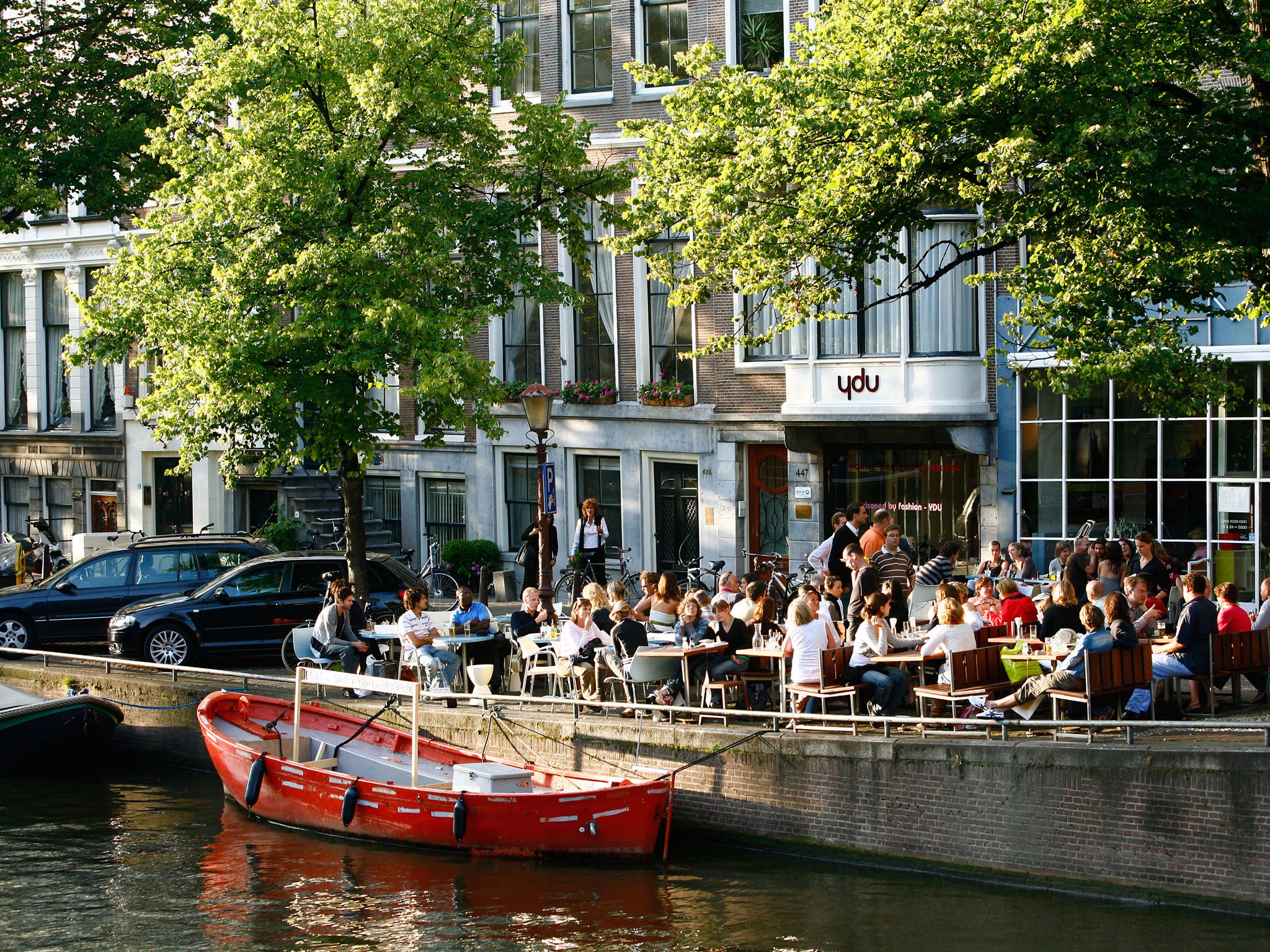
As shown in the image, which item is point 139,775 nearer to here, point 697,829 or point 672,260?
point 697,829

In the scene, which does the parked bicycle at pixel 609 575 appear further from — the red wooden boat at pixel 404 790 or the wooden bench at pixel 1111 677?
the wooden bench at pixel 1111 677

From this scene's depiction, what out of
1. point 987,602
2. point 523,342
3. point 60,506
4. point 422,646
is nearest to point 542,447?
point 422,646

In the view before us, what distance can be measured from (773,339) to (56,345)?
20.6 metres

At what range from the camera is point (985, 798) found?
44.2 ft

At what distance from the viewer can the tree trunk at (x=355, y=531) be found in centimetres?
2091

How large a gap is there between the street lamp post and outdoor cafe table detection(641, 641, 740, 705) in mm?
4030

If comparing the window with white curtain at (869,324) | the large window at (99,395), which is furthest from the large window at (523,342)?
the large window at (99,395)

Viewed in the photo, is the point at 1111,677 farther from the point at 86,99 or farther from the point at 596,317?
the point at 86,99

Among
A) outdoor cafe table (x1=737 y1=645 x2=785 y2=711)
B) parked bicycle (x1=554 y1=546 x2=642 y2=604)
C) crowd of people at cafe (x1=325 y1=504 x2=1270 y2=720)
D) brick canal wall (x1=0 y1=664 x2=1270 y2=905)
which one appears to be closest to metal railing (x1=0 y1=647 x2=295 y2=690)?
crowd of people at cafe (x1=325 y1=504 x2=1270 y2=720)

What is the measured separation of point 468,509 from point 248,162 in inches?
471

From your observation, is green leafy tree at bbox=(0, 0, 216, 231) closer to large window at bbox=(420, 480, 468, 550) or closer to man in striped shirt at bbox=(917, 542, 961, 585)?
large window at bbox=(420, 480, 468, 550)

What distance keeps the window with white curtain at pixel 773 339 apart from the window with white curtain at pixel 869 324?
63 centimetres

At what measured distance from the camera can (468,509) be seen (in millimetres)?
30016

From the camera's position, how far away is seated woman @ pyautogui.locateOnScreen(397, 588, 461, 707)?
1794 centimetres
